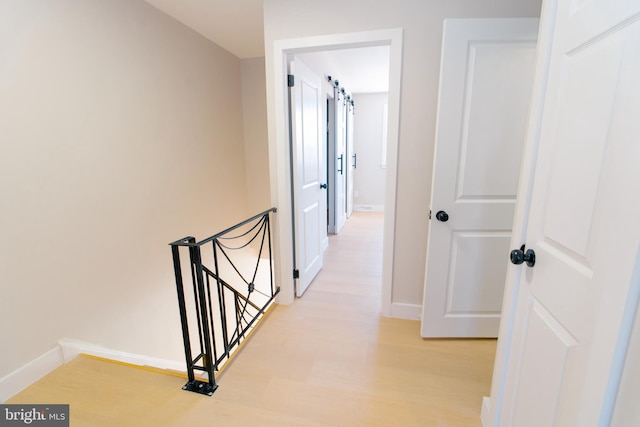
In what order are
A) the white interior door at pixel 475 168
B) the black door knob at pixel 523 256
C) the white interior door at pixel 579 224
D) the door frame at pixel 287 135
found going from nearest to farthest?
the white interior door at pixel 579 224 → the black door knob at pixel 523 256 → the white interior door at pixel 475 168 → the door frame at pixel 287 135

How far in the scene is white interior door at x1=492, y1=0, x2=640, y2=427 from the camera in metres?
0.64

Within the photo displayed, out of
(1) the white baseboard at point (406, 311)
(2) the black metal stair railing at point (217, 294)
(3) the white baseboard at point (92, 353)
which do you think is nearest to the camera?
(2) the black metal stair railing at point (217, 294)

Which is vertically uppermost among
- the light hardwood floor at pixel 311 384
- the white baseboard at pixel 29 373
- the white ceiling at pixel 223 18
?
the white ceiling at pixel 223 18

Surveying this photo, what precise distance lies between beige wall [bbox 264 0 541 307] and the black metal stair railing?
1.08 meters

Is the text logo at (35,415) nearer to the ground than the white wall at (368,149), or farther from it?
nearer to the ground

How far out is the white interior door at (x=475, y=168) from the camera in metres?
1.60

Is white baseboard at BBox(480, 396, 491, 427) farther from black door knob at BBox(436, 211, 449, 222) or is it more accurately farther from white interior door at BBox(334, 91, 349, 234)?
white interior door at BBox(334, 91, 349, 234)

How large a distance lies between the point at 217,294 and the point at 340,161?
276 centimetres

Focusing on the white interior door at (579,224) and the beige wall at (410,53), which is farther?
the beige wall at (410,53)

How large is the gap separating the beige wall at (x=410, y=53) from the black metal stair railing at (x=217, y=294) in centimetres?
108

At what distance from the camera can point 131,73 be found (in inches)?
86.2

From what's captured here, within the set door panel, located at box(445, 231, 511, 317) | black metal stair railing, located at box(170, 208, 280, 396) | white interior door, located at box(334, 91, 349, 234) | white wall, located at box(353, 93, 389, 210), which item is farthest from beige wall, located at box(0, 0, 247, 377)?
white wall, located at box(353, 93, 389, 210)

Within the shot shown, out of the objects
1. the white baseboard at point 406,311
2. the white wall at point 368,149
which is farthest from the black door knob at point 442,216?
the white wall at point 368,149

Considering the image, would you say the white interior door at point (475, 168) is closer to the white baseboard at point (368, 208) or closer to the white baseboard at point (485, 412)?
the white baseboard at point (485, 412)
